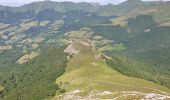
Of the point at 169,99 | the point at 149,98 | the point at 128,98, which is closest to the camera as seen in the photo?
the point at 169,99

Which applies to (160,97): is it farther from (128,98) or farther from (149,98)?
(128,98)

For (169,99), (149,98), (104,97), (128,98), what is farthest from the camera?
(104,97)

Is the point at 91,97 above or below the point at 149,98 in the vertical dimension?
below

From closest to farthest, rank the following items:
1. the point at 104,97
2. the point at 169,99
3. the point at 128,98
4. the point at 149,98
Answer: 1. the point at 169,99
2. the point at 149,98
3. the point at 128,98
4. the point at 104,97

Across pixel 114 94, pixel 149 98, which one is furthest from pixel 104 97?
pixel 149 98

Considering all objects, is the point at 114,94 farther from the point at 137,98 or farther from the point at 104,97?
the point at 137,98

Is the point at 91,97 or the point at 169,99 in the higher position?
the point at 169,99

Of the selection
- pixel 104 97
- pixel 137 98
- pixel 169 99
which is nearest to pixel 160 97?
pixel 169 99

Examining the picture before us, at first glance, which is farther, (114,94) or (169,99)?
(114,94)
